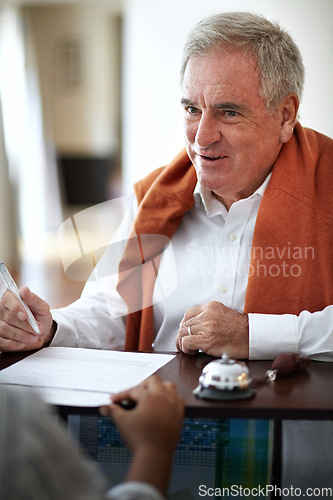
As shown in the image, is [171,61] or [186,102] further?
[171,61]

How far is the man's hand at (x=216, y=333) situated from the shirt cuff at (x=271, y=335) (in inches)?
0.6

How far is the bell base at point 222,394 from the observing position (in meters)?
1.03

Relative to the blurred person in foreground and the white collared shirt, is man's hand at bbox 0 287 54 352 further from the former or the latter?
the blurred person in foreground

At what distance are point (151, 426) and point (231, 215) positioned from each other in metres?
0.90

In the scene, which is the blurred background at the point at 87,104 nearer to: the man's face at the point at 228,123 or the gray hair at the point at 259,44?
the man's face at the point at 228,123

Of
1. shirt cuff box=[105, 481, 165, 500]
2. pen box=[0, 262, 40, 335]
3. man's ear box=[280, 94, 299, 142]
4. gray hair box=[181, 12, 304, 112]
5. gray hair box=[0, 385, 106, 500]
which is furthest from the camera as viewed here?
man's ear box=[280, 94, 299, 142]

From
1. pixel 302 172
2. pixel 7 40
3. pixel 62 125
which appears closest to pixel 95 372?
pixel 302 172

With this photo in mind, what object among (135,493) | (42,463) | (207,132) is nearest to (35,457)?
(42,463)

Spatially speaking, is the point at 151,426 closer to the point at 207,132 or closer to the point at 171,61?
the point at 207,132

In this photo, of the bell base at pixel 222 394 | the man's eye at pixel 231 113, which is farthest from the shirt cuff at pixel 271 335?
the man's eye at pixel 231 113

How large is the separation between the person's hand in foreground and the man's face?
0.74 meters

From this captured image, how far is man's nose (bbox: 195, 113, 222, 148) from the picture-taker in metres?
1.56

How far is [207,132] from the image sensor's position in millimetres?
1564

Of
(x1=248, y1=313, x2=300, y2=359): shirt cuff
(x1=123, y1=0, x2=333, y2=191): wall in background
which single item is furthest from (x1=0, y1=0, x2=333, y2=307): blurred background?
(x1=248, y1=313, x2=300, y2=359): shirt cuff
